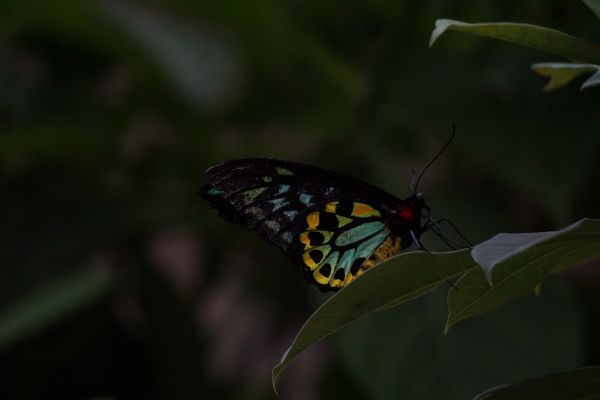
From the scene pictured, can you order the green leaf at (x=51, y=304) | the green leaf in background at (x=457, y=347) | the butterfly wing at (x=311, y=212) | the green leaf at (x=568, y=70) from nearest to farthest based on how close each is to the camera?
the green leaf at (x=568, y=70)
the butterfly wing at (x=311, y=212)
the green leaf in background at (x=457, y=347)
the green leaf at (x=51, y=304)

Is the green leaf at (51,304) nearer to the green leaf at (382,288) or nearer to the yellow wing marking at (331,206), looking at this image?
the yellow wing marking at (331,206)

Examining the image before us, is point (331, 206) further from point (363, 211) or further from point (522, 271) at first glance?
point (522, 271)

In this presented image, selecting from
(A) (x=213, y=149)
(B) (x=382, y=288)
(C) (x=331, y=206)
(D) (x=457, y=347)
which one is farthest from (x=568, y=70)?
(A) (x=213, y=149)

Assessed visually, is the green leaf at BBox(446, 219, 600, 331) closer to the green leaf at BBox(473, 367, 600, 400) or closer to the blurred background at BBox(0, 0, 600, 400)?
the green leaf at BBox(473, 367, 600, 400)

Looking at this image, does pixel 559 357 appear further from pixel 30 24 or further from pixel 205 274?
pixel 30 24

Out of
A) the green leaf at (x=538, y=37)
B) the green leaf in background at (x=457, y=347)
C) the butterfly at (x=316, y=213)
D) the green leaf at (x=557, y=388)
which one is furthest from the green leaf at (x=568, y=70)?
the green leaf in background at (x=457, y=347)

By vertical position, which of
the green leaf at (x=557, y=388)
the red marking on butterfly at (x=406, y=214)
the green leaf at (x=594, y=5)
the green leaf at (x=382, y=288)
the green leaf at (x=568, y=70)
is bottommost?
the green leaf at (x=557, y=388)

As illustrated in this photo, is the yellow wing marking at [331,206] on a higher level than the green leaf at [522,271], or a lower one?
higher
